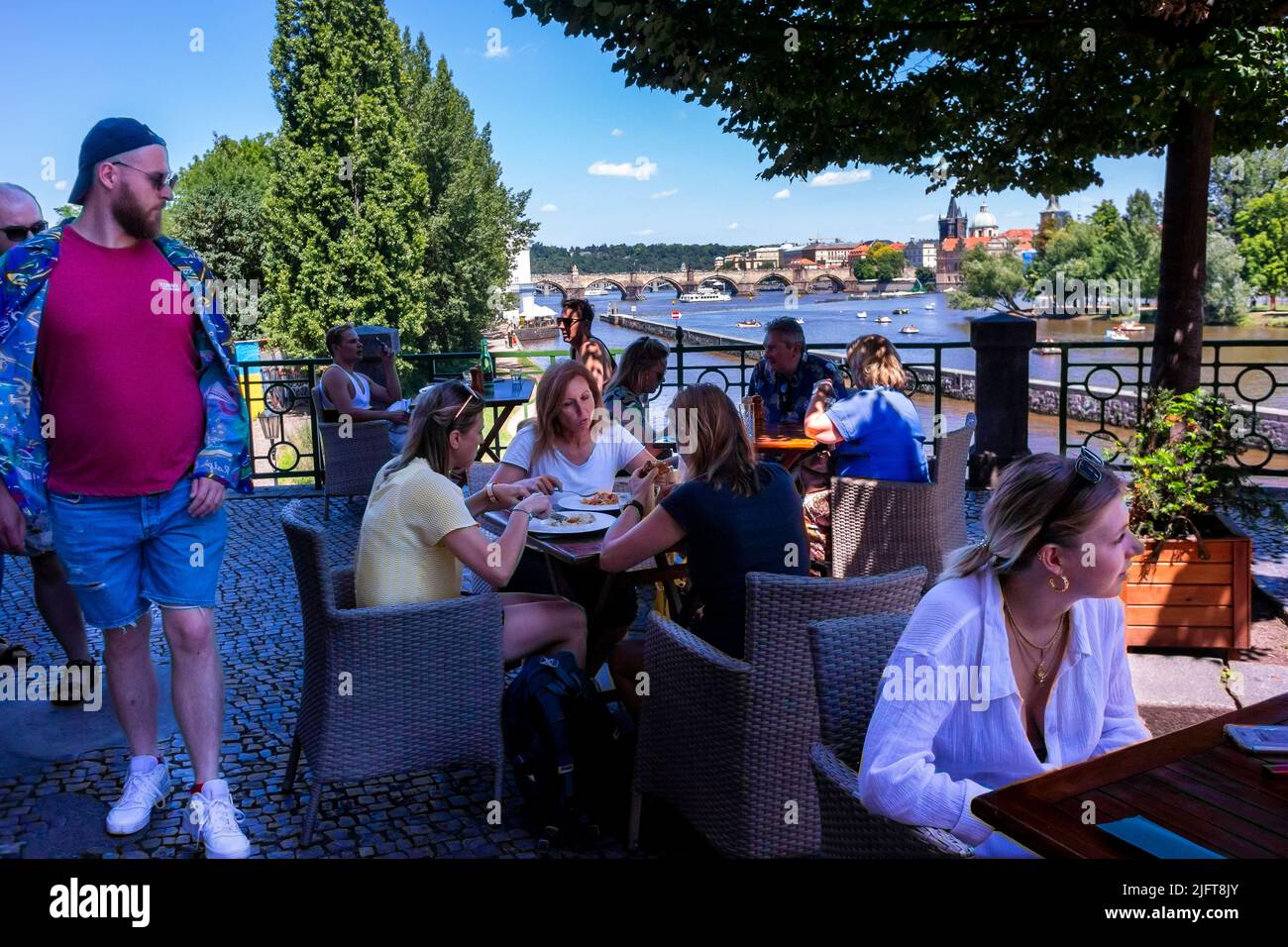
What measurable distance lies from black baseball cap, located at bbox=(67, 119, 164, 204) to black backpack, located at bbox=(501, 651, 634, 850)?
1.70m

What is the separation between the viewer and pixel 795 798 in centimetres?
244

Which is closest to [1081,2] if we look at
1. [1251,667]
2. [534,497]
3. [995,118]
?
[995,118]

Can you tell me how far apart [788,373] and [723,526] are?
2944 millimetres

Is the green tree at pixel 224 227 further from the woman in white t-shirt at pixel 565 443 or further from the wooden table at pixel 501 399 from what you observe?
the woman in white t-shirt at pixel 565 443

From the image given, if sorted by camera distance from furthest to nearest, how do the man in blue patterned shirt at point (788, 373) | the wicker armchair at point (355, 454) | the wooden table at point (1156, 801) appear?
1. the wicker armchair at point (355, 454)
2. the man in blue patterned shirt at point (788, 373)
3. the wooden table at point (1156, 801)

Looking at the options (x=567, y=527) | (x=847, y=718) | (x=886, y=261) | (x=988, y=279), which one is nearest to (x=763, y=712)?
(x=847, y=718)

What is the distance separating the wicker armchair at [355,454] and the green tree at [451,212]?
27.5m

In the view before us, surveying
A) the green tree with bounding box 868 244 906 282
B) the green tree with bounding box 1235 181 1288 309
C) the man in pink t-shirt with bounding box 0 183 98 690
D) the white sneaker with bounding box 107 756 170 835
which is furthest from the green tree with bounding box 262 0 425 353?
the green tree with bounding box 1235 181 1288 309

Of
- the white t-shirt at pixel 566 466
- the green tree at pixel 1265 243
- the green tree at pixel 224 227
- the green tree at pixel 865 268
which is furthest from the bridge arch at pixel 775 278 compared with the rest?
the white t-shirt at pixel 566 466

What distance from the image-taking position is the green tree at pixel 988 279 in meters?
38.9
